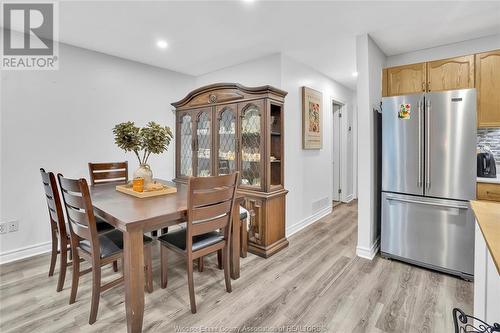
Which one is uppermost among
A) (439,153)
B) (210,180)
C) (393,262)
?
(439,153)

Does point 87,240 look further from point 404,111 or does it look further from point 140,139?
point 404,111

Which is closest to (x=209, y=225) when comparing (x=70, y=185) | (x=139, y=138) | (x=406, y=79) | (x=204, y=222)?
A: (x=204, y=222)

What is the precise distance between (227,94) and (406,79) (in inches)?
84.0

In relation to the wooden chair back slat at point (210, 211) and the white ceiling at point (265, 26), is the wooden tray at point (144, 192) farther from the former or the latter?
the white ceiling at point (265, 26)

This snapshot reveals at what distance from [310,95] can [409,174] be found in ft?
5.92

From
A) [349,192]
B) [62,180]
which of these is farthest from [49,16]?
[349,192]

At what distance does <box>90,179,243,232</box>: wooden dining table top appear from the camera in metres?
1.57

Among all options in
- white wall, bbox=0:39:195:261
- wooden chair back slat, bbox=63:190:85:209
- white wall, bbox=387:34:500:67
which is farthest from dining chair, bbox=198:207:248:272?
white wall, bbox=387:34:500:67

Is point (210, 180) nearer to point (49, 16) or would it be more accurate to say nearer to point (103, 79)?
point (49, 16)

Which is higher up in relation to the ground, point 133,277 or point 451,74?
point 451,74

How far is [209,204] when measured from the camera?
1897 millimetres

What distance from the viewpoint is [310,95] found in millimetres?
3773

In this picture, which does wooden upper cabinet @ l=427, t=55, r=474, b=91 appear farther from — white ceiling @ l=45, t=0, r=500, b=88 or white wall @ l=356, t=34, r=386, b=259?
white wall @ l=356, t=34, r=386, b=259

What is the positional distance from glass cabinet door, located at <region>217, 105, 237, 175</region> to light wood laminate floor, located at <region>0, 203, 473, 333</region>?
118 cm
